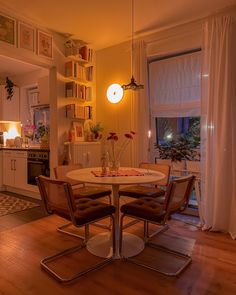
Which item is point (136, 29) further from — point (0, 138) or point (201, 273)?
point (0, 138)

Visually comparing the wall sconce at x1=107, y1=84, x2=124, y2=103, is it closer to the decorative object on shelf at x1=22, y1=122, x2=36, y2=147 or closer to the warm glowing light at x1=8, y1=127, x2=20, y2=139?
the decorative object on shelf at x1=22, y1=122, x2=36, y2=147

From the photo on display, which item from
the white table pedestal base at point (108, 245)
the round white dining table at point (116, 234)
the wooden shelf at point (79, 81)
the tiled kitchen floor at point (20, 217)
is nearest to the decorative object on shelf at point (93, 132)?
the wooden shelf at point (79, 81)

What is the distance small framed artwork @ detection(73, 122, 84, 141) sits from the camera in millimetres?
3990

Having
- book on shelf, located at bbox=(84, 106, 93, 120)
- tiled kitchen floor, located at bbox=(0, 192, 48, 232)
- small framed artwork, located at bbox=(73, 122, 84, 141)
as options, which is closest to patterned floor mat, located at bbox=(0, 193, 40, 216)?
tiled kitchen floor, located at bbox=(0, 192, 48, 232)

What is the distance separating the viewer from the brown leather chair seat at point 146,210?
6.68ft

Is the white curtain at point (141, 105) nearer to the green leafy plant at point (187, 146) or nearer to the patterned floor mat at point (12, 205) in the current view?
the green leafy plant at point (187, 146)

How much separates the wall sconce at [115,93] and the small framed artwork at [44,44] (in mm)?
1058

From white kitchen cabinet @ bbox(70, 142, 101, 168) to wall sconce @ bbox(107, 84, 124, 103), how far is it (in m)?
0.83

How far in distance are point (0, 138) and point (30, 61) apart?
278cm

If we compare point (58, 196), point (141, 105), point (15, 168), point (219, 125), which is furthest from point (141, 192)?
point (15, 168)

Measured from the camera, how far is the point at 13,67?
529cm

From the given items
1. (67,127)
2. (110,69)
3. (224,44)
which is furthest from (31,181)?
(224,44)

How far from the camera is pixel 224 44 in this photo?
2.83 metres

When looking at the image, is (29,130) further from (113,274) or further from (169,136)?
(113,274)
